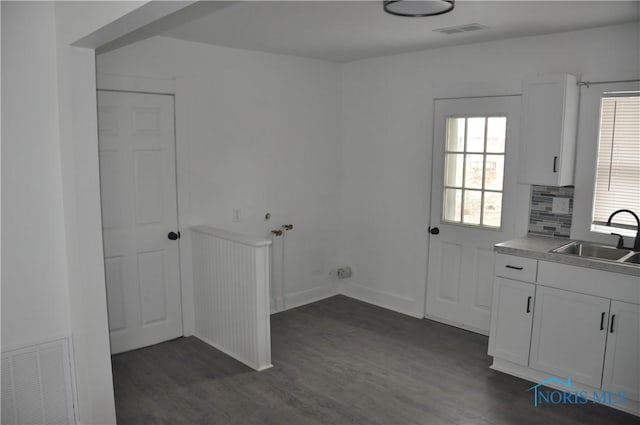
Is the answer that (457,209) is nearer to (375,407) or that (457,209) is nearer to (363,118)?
(363,118)

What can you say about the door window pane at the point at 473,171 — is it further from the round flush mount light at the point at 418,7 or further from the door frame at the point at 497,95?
the round flush mount light at the point at 418,7

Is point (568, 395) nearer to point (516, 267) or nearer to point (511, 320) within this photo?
point (511, 320)

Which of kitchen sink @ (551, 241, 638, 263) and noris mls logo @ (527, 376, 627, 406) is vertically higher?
kitchen sink @ (551, 241, 638, 263)

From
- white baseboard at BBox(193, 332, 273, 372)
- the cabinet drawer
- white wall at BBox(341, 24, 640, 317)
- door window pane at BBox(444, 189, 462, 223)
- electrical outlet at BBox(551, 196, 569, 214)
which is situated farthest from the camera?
door window pane at BBox(444, 189, 462, 223)

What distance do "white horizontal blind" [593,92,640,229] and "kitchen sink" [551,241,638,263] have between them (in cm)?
21

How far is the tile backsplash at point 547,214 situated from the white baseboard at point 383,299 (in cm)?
132

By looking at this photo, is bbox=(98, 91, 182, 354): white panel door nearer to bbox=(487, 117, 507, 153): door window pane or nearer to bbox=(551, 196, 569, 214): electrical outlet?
bbox=(487, 117, 507, 153): door window pane

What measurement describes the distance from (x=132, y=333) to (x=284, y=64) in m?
2.71

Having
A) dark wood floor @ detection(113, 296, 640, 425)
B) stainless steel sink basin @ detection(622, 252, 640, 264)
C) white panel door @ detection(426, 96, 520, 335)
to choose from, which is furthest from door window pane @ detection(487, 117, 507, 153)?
dark wood floor @ detection(113, 296, 640, 425)

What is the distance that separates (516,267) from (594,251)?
A: 2.00 feet

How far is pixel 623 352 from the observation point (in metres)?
2.96

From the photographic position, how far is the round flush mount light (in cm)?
266

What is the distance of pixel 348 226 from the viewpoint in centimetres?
527

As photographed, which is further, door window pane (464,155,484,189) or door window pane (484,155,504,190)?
door window pane (464,155,484,189)
